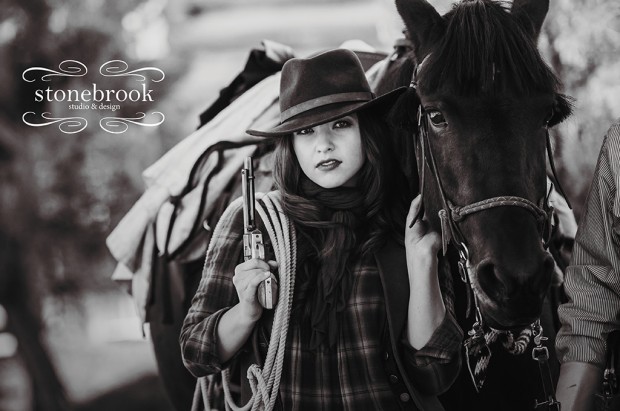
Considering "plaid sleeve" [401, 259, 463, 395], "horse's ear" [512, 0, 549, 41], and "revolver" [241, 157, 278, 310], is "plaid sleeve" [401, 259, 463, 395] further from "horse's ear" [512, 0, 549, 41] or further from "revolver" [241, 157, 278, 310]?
"horse's ear" [512, 0, 549, 41]

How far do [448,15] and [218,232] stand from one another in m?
0.78

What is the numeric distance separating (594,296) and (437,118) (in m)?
0.53

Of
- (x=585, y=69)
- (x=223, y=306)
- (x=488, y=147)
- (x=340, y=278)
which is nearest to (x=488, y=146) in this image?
(x=488, y=147)

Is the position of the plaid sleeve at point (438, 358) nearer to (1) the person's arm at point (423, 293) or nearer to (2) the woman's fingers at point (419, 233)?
(1) the person's arm at point (423, 293)

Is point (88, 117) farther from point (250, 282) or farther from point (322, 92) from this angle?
point (250, 282)

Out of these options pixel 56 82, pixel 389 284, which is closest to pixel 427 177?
pixel 389 284

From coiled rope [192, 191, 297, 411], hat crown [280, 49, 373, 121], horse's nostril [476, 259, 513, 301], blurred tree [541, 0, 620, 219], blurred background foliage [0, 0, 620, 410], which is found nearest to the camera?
horse's nostril [476, 259, 513, 301]

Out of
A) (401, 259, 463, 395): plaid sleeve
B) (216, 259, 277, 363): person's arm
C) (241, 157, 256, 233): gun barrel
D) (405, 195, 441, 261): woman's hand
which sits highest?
(241, 157, 256, 233): gun barrel

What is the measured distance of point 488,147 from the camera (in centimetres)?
138

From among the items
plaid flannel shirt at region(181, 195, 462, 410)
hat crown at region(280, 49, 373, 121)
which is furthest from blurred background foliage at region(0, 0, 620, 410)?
plaid flannel shirt at region(181, 195, 462, 410)

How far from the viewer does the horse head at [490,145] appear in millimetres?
1305

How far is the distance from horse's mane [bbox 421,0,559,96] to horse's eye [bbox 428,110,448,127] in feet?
0.17

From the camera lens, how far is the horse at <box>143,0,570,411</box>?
1311mm

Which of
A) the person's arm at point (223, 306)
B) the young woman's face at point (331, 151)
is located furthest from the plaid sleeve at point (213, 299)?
the young woman's face at point (331, 151)
